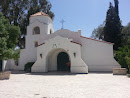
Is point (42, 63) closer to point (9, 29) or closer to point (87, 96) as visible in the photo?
point (9, 29)

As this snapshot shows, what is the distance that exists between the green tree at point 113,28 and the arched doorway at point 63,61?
10.2 m

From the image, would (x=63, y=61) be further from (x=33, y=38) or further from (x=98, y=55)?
(x=33, y=38)

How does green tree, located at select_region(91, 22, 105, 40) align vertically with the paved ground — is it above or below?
above

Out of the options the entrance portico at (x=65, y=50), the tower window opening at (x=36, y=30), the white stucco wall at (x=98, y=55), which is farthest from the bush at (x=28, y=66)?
the white stucco wall at (x=98, y=55)

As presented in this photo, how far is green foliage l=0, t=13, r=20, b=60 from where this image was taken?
38.1ft

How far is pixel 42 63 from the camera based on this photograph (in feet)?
59.9

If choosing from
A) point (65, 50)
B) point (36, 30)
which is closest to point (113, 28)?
point (65, 50)

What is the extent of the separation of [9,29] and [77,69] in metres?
9.49

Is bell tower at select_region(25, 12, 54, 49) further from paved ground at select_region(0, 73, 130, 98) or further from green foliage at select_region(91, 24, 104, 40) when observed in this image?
green foliage at select_region(91, 24, 104, 40)

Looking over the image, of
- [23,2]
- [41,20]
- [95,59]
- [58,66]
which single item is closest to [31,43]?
[41,20]

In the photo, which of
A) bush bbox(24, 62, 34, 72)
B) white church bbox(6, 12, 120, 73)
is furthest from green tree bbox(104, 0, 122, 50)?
bush bbox(24, 62, 34, 72)

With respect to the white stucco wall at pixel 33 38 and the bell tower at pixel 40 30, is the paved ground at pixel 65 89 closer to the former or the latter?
the white stucco wall at pixel 33 38

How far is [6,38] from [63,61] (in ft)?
33.3

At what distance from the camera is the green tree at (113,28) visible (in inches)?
961
